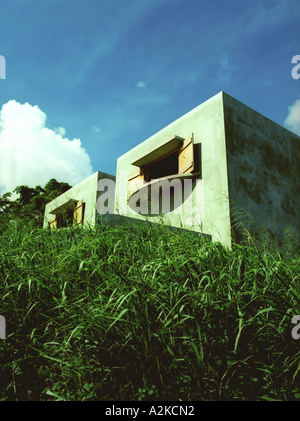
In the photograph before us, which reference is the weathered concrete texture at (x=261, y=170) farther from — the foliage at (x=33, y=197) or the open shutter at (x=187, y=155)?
the foliage at (x=33, y=197)

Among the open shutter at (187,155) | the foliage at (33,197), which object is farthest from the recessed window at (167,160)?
the foliage at (33,197)

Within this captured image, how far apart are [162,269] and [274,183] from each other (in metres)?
4.56

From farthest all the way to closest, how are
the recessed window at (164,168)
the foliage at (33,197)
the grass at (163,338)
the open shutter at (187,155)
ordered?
the foliage at (33,197) < the recessed window at (164,168) < the open shutter at (187,155) < the grass at (163,338)

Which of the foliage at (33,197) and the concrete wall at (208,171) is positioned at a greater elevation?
the foliage at (33,197)

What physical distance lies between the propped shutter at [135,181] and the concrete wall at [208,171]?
2.49 ft

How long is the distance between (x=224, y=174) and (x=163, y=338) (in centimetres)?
390

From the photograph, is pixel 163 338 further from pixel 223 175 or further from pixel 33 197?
pixel 33 197

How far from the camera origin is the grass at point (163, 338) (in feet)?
4.99

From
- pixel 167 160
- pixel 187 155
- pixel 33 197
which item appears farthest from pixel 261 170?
pixel 33 197

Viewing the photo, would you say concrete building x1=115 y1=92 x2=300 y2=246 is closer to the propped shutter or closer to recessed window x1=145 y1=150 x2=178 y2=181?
the propped shutter

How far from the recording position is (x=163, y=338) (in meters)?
1.57

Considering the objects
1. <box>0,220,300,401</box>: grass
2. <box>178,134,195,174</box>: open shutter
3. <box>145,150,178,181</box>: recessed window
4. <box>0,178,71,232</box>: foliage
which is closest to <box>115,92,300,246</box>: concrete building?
<box>178,134,195,174</box>: open shutter

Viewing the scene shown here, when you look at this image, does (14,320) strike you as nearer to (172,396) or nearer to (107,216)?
(172,396)
